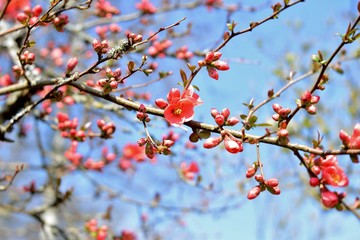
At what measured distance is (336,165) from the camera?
1405 mm

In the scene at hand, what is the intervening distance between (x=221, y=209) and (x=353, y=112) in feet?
10.7

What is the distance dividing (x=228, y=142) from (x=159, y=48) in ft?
5.95

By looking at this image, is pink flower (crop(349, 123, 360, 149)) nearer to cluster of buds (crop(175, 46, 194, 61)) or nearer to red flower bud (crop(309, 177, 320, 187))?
red flower bud (crop(309, 177, 320, 187))

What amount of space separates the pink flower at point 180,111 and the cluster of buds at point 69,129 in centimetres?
97

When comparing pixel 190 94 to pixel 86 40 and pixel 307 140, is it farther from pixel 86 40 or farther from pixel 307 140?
pixel 307 140

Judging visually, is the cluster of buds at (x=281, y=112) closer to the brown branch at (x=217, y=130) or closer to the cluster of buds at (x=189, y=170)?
the brown branch at (x=217, y=130)

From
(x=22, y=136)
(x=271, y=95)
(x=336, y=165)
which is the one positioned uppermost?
(x=22, y=136)

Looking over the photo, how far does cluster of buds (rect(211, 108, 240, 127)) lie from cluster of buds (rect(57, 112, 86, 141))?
104cm

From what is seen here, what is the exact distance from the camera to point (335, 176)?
1413 millimetres

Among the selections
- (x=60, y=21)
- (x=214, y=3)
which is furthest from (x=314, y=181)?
(x=214, y=3)

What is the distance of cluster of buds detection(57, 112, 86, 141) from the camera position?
224 centimetres

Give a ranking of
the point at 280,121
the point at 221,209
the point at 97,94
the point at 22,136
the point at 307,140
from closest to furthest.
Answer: the point at 280,121 → the point at 97,94 → the point at 22,136 → the point at 221,209 → the point at 307,140

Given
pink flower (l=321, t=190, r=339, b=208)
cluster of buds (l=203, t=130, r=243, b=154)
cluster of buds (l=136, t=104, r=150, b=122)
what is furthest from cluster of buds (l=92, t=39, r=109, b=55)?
pink flower (l=321, t=190, r=339, b=208)

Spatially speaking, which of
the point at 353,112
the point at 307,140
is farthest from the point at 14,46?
the point at 353,112
